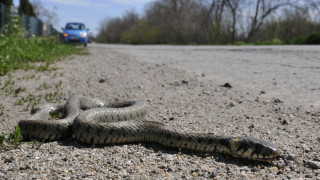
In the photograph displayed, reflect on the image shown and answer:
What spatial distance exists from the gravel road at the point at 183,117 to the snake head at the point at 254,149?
0.21 feet

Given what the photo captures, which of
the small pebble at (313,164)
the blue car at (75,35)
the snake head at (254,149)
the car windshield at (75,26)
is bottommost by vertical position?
the small pebble at (313,164)

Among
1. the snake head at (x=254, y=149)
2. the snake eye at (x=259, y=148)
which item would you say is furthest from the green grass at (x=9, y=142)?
the snake eye at (x=259, y=148)

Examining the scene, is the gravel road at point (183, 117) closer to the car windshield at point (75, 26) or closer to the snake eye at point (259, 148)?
the snake eye at point (259, 148)

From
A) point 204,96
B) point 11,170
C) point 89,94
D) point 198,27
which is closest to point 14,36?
point 89,94

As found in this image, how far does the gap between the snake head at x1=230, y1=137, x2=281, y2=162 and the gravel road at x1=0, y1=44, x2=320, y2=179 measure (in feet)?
0.21

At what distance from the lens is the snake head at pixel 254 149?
2.72 meters

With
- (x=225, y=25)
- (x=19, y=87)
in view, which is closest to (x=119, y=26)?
(x=225, y=25)

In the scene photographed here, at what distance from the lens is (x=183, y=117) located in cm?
416

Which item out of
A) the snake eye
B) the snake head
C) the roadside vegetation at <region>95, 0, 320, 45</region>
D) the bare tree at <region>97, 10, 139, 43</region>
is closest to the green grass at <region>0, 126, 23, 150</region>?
the snake head

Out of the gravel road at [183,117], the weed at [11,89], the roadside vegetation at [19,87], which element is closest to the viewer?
the gravel road at [183,117]

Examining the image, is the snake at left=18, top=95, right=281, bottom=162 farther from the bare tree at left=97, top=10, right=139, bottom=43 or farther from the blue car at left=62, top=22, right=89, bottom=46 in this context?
the bare tree at left=97, top=10, right=139, bottom=43

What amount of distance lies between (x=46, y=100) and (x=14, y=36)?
25.7 feet

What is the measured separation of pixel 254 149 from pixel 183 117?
1.45 meters

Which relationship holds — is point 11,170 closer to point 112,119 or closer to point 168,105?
point 112,119
